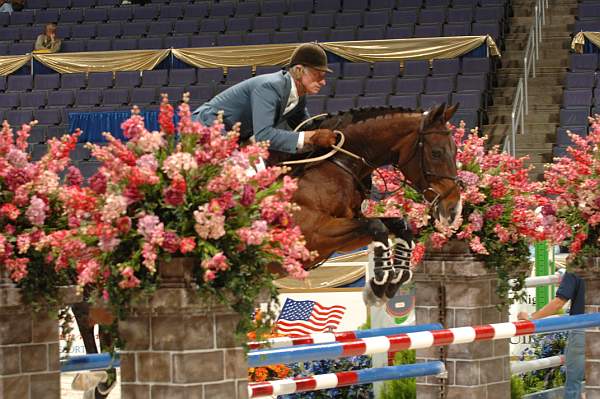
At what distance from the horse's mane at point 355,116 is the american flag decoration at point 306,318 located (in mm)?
2698

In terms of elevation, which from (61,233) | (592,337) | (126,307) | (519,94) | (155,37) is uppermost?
(155,37)

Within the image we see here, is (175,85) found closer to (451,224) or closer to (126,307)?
(451,224)

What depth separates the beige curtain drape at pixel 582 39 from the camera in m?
15.3

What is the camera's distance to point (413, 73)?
51.3ft

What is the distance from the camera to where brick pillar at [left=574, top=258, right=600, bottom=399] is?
20.8 feet

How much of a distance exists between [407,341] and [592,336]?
6.29ft

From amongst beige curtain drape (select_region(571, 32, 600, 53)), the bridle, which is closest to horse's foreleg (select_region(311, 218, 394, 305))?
the bridle

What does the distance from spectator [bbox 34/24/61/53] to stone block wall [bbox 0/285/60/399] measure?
1379 centimetres

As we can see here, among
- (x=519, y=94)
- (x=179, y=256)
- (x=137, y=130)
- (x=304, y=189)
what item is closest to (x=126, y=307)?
(x=179, y=256)

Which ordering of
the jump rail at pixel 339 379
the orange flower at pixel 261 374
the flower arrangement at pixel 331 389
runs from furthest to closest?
the orange flower at pixel 261 374
the flower arrangement at pixel 331 389
the jump rail at pixel 339 379

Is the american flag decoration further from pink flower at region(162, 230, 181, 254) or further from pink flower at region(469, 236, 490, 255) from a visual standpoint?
pink flower at region(162, 230, 181, 254)

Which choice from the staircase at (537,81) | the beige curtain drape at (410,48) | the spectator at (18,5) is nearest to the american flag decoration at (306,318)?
the staircase at (537,81)

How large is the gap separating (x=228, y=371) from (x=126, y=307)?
15.1 inches

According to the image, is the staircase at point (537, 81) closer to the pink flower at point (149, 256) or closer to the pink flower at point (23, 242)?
the pink flower at point (23, 242)
